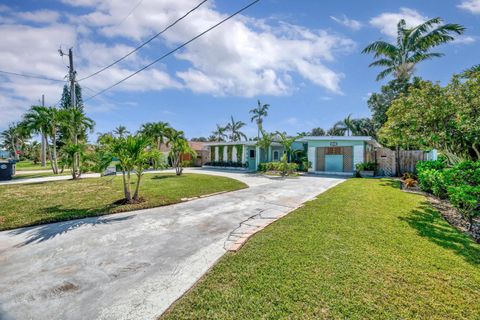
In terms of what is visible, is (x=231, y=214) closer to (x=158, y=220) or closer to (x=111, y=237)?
(x=158, y=220)

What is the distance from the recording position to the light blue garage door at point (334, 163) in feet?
60.8

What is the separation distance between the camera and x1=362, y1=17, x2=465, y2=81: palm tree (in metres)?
16.9

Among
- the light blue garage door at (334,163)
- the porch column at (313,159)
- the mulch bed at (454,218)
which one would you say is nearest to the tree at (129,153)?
the mulch bed at (454,218)

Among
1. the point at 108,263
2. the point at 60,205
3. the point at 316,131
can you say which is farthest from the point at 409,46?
the point at 316,131

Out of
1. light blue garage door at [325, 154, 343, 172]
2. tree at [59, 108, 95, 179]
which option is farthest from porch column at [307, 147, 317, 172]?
tree at [59, 108, 95, 179]

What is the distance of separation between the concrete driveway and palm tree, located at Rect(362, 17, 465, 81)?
20599mm

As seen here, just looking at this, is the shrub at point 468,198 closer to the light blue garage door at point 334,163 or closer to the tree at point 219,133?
the light blue garage door at point 334,163

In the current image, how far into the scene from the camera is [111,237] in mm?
4520

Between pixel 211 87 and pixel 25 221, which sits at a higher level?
pixel 211 87

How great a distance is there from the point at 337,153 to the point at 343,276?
17.1 metres

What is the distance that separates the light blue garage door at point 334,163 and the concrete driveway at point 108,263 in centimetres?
1468

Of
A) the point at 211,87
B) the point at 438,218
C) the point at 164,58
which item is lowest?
the point at 438,218

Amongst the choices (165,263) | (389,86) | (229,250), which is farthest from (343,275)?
(389,86)

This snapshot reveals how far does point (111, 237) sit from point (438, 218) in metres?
8.07
